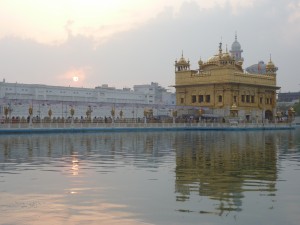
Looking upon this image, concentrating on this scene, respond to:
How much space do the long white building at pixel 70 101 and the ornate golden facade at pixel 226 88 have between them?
5.48m

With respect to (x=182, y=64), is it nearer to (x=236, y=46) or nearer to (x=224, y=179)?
(x=236, y=46)

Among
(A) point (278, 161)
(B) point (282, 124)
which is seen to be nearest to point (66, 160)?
(A) point (278, 161)

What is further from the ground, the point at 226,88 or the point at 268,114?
the point at 226,88

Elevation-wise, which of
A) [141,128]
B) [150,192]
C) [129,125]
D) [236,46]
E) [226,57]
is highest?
[236,46]

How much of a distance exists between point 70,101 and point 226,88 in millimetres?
26154

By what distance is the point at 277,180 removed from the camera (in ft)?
38.6

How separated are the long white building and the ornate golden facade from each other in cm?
548

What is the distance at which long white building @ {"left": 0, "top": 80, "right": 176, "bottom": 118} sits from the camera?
52.6m

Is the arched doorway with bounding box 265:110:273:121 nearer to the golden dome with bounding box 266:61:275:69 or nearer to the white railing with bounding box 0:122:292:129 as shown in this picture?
the golden dome with bounding box 266:61:275:69

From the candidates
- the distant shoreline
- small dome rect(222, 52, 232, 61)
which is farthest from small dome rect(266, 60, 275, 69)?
the distant shoreline

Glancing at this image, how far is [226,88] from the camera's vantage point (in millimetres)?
69688

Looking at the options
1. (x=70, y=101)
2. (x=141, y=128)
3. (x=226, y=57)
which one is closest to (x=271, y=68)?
(x=226, y=57)

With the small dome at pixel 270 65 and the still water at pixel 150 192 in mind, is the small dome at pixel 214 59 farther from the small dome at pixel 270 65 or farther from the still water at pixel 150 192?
the still water at pixel 150 192

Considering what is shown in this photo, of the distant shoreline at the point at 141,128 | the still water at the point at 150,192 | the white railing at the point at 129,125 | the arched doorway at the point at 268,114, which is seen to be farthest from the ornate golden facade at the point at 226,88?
the still water at the point at 150,192
